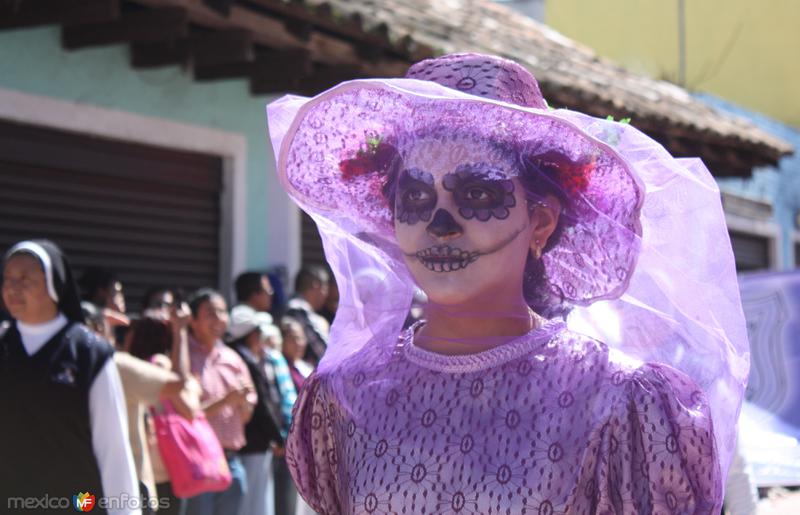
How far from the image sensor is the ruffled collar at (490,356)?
95.7 inches

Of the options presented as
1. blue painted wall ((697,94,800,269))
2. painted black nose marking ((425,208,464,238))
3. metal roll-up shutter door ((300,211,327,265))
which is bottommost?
A: blue painted wall ((697,94,800,269))

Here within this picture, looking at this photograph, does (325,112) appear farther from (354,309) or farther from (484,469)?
(484,469)

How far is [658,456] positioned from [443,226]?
1.92 feet

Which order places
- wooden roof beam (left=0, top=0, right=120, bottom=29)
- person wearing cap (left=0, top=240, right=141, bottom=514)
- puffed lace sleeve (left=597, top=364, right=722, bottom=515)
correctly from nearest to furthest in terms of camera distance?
puffed lace sleeve (left=597, top=364, right=722, bottom=515) → person wearing cap (left=0, top=240, right=141, bottom=514) → wooden roof beam (left=0, top=0, right=120, bottom=29)

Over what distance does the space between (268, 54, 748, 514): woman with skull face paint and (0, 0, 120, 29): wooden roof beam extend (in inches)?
178

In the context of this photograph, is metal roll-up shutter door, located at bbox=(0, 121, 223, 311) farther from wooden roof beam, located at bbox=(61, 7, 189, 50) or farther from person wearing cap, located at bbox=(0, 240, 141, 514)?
person wearing cap, located at bbox=(0, 240, 141, 514)

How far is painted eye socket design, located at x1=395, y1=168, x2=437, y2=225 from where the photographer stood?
2.49 metres

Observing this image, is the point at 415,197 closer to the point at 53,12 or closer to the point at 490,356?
the point at 490,356

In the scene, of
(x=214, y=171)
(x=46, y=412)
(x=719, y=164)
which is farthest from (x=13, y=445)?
(x=719, y=164)

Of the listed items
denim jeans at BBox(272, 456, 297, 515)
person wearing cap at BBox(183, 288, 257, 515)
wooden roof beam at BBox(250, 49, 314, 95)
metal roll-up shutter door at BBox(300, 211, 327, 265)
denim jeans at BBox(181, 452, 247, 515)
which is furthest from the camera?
metal roll-up shutter door at BBox(300, 211, 327, 265)

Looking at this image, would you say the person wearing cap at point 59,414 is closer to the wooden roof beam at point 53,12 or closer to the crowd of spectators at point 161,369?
the crowd of spectators at point 161,369

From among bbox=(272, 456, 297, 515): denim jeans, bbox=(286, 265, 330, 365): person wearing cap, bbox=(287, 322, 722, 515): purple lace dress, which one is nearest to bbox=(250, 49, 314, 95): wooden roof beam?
bbox=(286, 265, 330, 365): person wearing cap

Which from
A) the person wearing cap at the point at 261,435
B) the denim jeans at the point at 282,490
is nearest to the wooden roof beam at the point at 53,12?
the person wearing cap at the point at 261,435

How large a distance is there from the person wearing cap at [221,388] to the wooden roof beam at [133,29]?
4.88 ft
